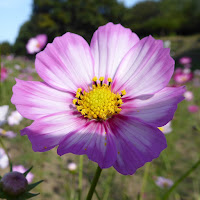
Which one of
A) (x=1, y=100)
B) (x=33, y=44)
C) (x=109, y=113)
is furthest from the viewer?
(x=1, y=100)

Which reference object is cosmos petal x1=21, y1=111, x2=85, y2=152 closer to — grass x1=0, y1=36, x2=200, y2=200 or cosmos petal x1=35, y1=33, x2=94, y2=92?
cosmos petal x1=35, y1=33, x2=94, y2=92

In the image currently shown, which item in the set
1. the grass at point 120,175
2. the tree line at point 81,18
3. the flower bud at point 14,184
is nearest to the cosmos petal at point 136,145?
the flower bud at point 14,184

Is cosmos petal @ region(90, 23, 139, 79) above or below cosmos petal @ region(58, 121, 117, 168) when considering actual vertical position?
above

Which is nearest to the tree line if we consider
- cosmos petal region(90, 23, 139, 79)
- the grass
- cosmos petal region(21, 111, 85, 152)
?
the grass

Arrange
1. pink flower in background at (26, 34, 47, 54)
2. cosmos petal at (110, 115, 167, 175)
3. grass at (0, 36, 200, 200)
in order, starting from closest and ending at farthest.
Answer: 1. cosmos petal at (110, 115, 167, 175)
2. grass at (0, 36, 200, 200)
3. pink flower in background at (26, 34, 47, 54)

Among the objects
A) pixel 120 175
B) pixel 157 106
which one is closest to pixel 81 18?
pixel 120 175

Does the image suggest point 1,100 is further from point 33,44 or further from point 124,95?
point 124,95

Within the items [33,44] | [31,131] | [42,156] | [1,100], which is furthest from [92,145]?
[1,100]

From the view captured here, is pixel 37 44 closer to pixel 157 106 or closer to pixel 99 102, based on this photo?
pixel 99 102
